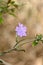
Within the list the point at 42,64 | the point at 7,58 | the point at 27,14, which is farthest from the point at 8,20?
the point at 42,64

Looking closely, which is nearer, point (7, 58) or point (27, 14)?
point (7, 58)

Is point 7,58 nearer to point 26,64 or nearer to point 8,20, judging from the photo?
point 26,64

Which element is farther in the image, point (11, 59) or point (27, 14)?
point (27, 14)

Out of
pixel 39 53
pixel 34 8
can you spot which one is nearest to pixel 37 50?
pixel 39 53

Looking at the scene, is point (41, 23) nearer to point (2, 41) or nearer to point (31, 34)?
point (31, 34)

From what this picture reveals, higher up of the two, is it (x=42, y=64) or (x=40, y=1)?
(x=40, y=1)

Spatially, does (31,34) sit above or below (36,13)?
below

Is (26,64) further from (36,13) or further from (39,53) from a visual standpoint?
(36,13)

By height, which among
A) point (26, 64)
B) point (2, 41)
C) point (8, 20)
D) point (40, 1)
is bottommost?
point (26, 64)
